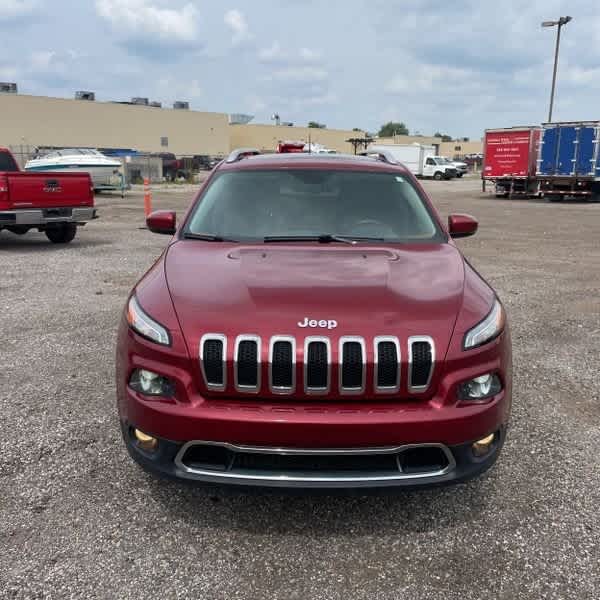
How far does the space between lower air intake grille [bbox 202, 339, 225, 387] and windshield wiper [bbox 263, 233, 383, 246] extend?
119 cm

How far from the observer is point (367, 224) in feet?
12.5

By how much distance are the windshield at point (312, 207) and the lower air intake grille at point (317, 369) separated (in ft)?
4.43

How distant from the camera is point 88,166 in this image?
2464 cm

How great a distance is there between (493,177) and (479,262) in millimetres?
19028

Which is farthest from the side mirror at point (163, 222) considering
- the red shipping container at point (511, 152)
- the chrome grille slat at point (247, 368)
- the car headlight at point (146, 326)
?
the red shipping container at point (511, 152)

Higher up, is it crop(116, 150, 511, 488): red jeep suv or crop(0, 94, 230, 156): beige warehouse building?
crop(0, 94, 230, 156): beige warehouse building

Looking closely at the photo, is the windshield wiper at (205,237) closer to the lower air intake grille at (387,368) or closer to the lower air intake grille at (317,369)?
the lower air intake grille at (317,369)

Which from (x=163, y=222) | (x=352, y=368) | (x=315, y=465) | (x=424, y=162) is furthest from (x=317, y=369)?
(x=424, y=162)

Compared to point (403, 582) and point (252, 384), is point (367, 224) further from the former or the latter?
point (403, 582)

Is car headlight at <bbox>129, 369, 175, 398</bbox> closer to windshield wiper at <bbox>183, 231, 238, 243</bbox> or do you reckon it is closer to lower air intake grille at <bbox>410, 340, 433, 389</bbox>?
lower air intake grille at <bbox>410, 340, 433, 389</bbox>

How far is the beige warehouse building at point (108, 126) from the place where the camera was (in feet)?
178

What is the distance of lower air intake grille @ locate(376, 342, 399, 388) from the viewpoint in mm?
2430

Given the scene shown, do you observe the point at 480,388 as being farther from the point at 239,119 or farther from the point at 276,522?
the point at 239,119

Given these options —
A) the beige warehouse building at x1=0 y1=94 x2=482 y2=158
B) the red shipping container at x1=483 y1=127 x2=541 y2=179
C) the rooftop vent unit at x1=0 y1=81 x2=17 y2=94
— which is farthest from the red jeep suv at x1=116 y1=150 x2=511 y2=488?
the rooftop vent unit at x1=0 y1=81 x2=17 y2=94
